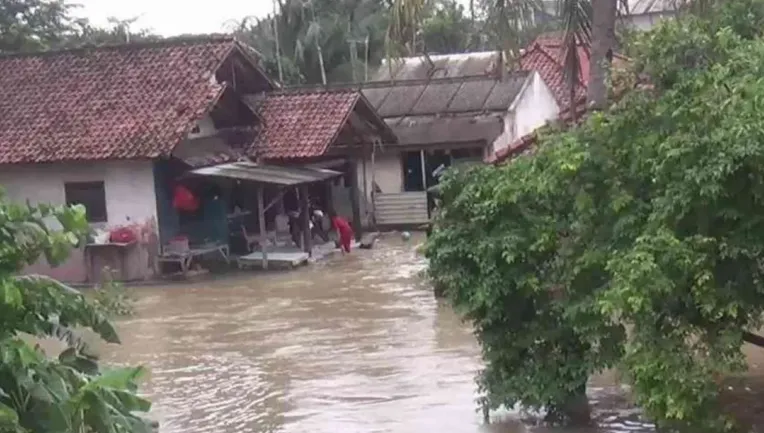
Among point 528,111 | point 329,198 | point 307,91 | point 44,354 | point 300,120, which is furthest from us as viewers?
point 528,111

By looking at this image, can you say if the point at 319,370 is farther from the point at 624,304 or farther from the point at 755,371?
the point at 624,304

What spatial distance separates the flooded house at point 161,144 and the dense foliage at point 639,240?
1398cm

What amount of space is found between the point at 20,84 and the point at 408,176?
10642mm

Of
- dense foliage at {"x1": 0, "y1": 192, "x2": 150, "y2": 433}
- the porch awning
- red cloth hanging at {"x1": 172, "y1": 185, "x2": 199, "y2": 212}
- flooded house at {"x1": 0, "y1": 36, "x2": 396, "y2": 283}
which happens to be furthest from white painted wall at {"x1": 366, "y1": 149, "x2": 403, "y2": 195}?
dense foliage at {"x1": 0, "y1": 192, "x2": 150, "y2": 433}

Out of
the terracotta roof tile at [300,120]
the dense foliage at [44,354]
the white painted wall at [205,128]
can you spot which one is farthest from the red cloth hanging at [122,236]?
the dense foliage at [44,354]

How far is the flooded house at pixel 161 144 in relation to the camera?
24.9 metres

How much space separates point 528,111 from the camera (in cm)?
3522

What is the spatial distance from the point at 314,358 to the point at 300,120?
528 inches

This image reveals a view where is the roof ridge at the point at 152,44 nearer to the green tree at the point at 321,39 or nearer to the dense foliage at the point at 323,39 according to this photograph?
the green tree at the point at 321,39

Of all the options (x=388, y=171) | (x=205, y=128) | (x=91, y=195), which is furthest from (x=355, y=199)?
(x=91, y=195)

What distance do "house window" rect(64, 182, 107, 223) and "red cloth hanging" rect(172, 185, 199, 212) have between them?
4.75 ft

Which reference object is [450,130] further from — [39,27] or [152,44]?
[39,27]

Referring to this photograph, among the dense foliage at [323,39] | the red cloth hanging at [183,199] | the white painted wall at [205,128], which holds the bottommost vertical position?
the red cloth hanging at [183,199]

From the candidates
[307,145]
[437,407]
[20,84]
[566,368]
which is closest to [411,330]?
[437,407]
